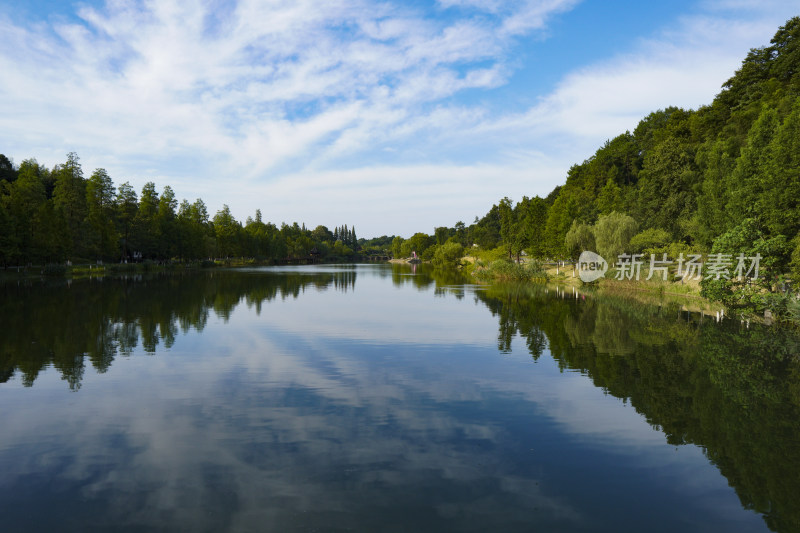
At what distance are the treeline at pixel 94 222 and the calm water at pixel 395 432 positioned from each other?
166 ft

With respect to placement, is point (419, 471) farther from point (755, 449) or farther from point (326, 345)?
point (326, 345)

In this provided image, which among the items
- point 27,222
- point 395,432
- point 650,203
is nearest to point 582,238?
point 650,203

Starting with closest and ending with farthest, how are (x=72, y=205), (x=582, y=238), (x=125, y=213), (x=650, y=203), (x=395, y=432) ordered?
(x=395, y=432) < (x=650, y=203) < (x=582, y=238) < (x=72, y=205) < (x=125, y=213)

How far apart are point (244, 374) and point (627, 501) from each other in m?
11.9

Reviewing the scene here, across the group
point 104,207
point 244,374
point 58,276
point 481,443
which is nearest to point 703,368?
point 481,443

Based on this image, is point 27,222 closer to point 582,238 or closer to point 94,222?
point 94,222

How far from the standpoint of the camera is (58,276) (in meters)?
65.3

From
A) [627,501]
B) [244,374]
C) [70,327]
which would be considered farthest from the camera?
[70,327]

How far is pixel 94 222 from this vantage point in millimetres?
79688

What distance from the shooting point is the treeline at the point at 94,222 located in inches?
2483

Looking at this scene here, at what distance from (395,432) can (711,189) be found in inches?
1690

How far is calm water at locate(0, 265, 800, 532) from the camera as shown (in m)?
7.41

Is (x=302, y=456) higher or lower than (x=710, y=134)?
lower

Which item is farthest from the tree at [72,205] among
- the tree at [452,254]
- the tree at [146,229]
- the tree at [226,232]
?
the tree at [452,254]
